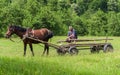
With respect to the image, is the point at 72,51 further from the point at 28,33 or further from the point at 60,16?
the point at 60,16

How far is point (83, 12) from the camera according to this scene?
7475cm

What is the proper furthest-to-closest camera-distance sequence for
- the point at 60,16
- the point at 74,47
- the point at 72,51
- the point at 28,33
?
the point at 60,16 < the point at 28,33 < the point at 74,47 < the point at 72,51

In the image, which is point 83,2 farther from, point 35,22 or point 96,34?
point 35,22

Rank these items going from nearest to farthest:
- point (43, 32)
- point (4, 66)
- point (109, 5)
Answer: point (4, 66) → point (43, 32) → point (109, 5)

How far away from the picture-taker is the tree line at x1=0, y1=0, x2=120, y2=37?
149 ft

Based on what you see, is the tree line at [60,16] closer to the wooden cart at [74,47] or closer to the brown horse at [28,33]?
the brown horse at [28,33]

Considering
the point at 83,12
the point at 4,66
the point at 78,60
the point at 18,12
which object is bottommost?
the point at 83,12

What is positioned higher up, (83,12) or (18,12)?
(18,12)

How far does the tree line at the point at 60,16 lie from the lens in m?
45.5

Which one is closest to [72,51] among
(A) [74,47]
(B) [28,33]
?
(A) [74,47]

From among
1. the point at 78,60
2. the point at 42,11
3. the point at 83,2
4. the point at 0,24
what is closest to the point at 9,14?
the point at 0,24

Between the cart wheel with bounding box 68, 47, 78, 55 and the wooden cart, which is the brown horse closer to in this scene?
the wooden cart

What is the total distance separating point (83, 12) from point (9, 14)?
106 ft

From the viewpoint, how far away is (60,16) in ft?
175
